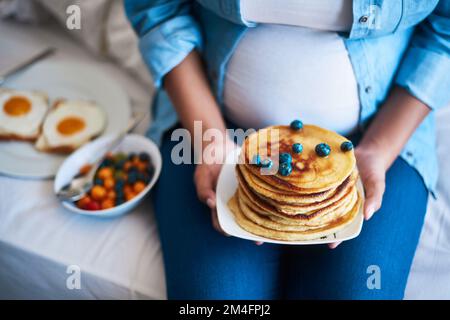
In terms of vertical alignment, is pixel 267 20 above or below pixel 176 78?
above

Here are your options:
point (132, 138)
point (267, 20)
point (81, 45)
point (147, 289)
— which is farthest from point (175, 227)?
point (81, 45)

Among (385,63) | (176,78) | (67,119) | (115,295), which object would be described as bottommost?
(115,295)

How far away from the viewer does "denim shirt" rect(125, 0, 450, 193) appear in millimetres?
724

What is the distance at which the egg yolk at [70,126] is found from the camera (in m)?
1.08

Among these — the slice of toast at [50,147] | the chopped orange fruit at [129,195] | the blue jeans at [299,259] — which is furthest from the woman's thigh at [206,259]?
the slice of toast at [50,147]

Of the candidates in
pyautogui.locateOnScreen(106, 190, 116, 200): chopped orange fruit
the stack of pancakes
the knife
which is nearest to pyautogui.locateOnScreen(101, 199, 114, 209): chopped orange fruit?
pyautogui.locateOnScreen(106, 190, 116, 200): chopped orange fruit

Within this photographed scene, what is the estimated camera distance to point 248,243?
0.77m

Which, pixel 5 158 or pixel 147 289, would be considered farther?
pixel 5 158

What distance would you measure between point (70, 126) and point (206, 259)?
581mm

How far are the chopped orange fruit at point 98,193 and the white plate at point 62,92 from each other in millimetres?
150

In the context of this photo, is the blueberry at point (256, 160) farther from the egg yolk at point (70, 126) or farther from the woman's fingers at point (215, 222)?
the egg yolk at point (70, 126)

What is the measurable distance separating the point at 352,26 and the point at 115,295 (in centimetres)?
70

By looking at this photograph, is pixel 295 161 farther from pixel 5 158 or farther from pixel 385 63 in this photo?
pixel 5 158

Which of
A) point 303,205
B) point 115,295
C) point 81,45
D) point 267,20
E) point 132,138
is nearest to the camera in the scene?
point 303,205
